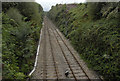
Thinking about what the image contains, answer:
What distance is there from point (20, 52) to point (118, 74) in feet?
22.8

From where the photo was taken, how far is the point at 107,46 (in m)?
8.20

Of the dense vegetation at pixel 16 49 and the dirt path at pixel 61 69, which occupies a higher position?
the dense vegetation at pixel 16 49

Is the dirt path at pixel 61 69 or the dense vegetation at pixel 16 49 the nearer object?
the dense vegetation at pixel 16 49

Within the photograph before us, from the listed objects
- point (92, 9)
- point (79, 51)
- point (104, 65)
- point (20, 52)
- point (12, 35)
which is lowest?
point (79, 51)

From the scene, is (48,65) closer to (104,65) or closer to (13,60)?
(13,60)

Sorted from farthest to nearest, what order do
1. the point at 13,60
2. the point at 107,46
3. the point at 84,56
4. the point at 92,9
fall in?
the point at 92,9, the point at 84,56, the point at 107,46, the point at 13,60

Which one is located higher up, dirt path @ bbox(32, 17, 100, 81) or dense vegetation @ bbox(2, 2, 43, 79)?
dense vegetation @ bbox(2, 2, 43, 79)

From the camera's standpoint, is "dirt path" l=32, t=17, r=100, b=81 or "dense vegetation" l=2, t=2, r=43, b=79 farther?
"dirt path" l=32, t=17, r=100, b=81

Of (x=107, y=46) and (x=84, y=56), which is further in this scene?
(x=84, y=56)

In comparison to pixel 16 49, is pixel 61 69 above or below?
below

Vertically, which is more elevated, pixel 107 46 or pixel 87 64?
pixel 107 46

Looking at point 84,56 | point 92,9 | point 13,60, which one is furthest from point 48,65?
point 92,9

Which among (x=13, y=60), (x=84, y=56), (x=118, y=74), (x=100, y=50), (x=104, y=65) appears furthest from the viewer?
(x=84, y=56)

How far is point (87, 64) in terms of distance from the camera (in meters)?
9.42
